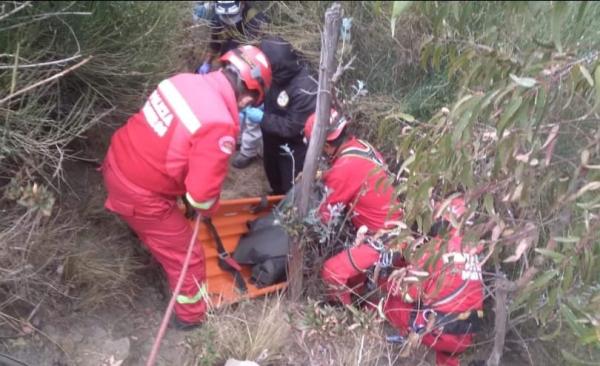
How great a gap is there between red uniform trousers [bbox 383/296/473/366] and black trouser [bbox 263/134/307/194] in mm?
1281

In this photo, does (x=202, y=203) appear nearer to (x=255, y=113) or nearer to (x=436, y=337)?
(x=436, y=337)

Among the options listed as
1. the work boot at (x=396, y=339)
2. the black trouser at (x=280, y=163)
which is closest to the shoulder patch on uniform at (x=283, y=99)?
the black trouser at (x=280, y=163)

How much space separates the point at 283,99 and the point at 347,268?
1374 mm

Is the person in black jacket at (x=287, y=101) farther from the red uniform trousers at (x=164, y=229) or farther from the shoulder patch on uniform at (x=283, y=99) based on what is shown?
A: the red uniform trousers at (x=164, y=229)

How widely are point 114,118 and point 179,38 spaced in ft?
2.57

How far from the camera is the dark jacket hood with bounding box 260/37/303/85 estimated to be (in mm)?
4449

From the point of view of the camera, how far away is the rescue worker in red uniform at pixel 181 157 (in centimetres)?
323

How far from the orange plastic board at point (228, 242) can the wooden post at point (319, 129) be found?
0.22 m

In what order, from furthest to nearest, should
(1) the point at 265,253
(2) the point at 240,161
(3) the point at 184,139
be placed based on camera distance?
(2) the point at 240,161, (1) the point at 265,253, (3) the point at 184,139

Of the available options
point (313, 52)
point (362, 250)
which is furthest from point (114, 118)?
point (362, 250)

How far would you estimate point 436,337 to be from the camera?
3.43m

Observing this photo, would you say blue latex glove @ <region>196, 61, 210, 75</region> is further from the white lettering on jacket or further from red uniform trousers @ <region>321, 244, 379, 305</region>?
red uniform trousers @ <region>321, 244, 379, 305</region>

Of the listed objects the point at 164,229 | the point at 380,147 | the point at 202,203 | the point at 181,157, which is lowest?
the point at 380,147

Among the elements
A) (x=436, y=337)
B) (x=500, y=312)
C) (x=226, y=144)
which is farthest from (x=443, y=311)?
(x=226, y=144)
